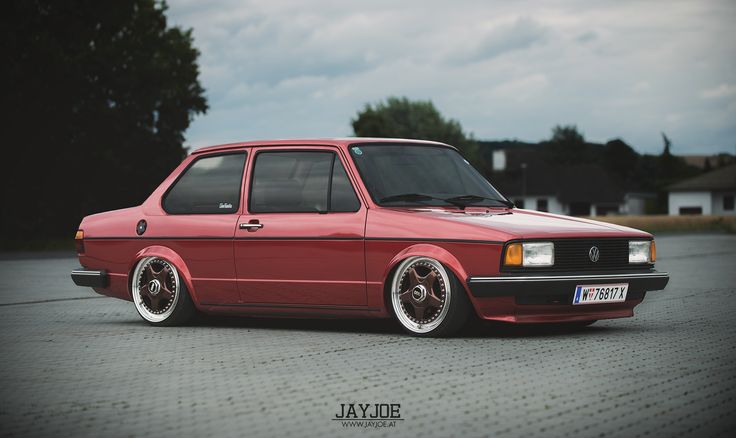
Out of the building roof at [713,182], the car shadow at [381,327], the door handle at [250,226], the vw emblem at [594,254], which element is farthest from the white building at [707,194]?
the door handle at [250,226]

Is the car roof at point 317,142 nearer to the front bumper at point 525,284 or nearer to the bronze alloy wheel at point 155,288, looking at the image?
the bronze alloy wheel at point 155,288

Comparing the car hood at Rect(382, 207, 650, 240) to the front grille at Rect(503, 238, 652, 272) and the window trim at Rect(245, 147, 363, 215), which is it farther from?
the window trim at Rect(245, 147, 363, 215)

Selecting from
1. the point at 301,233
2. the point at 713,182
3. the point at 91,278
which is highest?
the point at 301,233

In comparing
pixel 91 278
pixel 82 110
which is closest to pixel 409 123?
pixel 82 110

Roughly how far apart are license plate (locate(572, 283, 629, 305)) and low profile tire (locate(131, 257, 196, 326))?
3.54 m

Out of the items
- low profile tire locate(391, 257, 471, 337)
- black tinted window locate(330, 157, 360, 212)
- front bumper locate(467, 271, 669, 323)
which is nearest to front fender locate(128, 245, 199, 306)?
black tinted window locate(330, 157, 360, 212)

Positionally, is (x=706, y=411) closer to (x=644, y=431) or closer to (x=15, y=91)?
(x=644, y=431)

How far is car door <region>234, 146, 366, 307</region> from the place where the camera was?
9.07 metres

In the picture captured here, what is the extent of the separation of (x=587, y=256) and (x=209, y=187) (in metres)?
3.51

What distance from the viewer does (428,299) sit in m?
8.66

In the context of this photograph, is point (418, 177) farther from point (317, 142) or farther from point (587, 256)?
point (587, 256)

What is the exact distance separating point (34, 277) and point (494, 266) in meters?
12.6

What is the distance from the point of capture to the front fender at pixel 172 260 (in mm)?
9977

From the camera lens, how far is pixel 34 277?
1906cm
